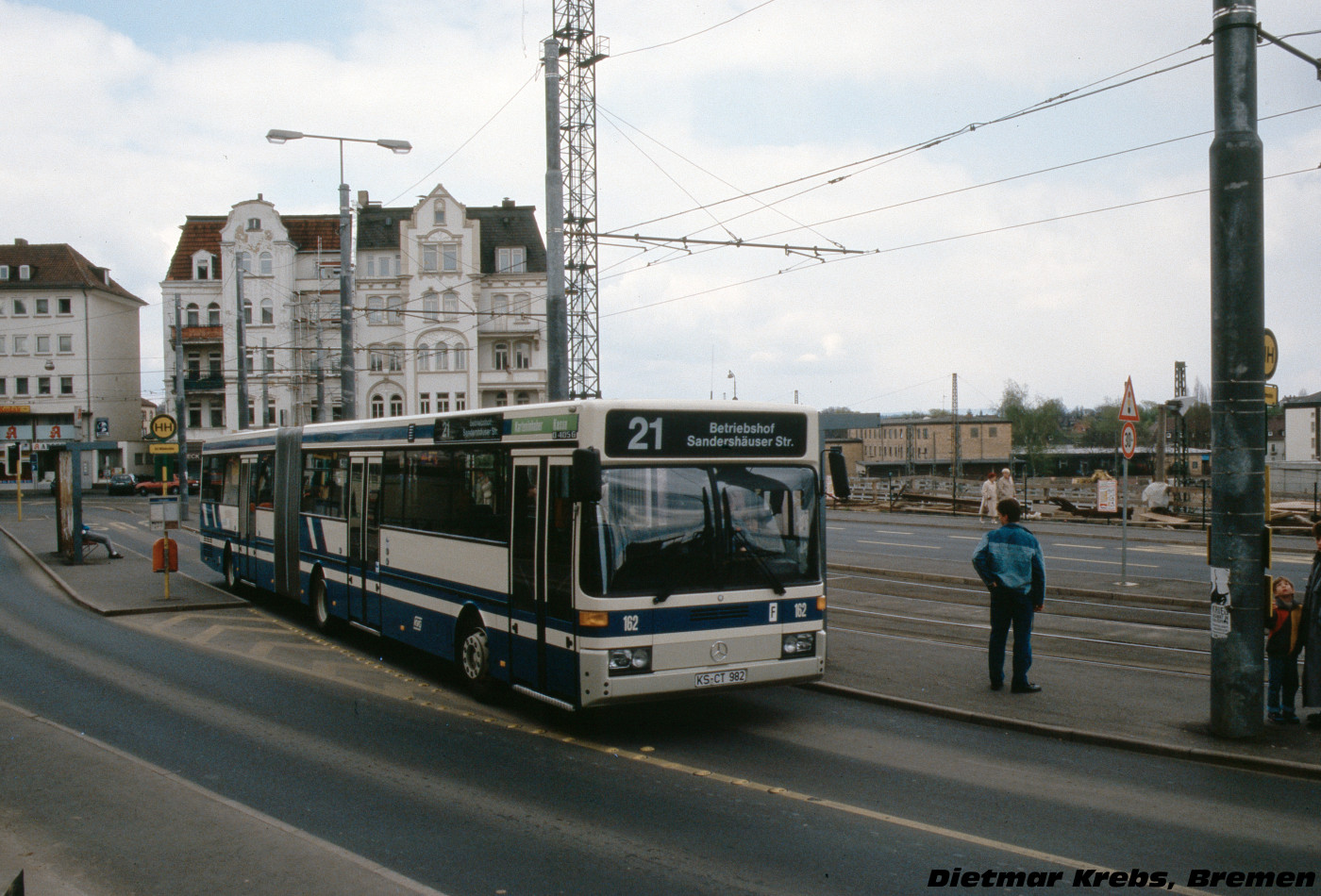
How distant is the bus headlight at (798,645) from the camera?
8.89 meters

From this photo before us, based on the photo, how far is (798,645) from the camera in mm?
8969

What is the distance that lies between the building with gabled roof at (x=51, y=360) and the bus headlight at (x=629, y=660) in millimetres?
74685

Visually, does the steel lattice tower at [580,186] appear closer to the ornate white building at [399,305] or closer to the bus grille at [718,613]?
the bus grille at [718,613]

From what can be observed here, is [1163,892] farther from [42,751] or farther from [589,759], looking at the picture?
[42,751]

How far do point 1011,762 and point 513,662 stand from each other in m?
4.35

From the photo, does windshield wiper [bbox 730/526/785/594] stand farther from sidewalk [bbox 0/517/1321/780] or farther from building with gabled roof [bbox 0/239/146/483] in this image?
building with gabled roof [bbox 0/239/146/483]

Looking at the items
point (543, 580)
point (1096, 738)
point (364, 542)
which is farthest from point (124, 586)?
point (1096, 738)

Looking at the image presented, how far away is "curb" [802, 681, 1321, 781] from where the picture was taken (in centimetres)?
746

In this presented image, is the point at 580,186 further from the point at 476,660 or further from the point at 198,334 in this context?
the point at 198,334

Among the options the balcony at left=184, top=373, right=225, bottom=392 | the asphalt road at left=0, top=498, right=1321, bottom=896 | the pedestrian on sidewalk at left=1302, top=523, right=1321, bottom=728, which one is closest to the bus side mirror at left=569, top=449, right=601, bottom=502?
the asphalt road at left=0, top=498, right=1321, bottom=896

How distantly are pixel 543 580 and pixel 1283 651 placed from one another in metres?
6.25

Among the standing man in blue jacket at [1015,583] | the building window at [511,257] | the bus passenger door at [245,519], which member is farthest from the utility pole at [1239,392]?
the building window at [511,257]

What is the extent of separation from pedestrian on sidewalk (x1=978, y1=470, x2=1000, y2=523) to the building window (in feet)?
114

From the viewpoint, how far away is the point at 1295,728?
27.7 feet
